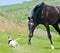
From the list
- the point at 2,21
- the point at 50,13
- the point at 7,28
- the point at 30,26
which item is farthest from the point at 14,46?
the point at 2,21

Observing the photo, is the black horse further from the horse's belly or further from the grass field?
the grass field

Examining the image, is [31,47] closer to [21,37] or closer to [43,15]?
[43,15]

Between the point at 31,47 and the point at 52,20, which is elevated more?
the point at 52,20

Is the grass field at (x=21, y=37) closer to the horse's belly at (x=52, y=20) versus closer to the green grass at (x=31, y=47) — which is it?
the green grass at (x=31, y=47)

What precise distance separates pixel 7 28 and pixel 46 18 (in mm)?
33264

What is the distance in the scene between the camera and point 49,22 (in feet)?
74.0

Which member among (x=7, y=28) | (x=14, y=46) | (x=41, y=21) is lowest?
(x=7, y=28)

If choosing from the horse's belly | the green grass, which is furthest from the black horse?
the green grass

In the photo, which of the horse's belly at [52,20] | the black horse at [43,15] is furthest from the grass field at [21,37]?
the horse's belly at [52,20]

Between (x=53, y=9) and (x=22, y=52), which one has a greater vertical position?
(x=53, y=9)

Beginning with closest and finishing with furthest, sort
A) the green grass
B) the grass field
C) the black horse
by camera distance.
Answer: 1. the green grass
2. the grass field
3. the black horse

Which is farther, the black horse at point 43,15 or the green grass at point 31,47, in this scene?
the black horse at point 43,15

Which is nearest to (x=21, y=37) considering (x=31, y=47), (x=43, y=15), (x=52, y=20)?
(x=52, y=20)

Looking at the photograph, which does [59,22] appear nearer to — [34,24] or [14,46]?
[34,24]
